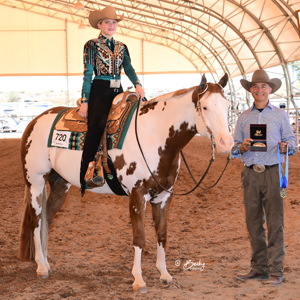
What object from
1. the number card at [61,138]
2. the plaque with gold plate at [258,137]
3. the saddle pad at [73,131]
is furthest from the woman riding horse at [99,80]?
the plaque with gold plate at [258,137]

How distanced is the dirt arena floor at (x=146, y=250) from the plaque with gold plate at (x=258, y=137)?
1094 millimetres

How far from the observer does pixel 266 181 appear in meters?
2.76

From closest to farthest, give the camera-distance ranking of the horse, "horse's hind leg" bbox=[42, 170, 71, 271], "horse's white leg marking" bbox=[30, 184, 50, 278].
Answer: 1. the horse
2. "horse's white leg marking" bbox=[30, 184, 50, 278]
3. "horse's hind leg" bbox=[42, 170, 71, 271]

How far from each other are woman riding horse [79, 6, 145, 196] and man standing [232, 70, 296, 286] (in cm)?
100

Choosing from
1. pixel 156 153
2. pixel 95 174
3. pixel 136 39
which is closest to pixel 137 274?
pixel 95 174

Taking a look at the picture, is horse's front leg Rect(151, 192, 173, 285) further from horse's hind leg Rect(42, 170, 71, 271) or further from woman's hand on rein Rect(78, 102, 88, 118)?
horse's hind leg Rect(42, 170, 71, 271)

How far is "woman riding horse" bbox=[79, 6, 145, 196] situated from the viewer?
2.80 meters

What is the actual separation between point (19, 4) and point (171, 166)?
19.0 m

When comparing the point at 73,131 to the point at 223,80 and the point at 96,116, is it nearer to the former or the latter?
the point at 96,116

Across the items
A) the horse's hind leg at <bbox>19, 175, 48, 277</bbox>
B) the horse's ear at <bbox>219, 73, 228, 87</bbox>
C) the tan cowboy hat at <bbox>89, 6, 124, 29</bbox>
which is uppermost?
the tan cowboy hat at <bbox>89, 6, 124, 29</bbox>

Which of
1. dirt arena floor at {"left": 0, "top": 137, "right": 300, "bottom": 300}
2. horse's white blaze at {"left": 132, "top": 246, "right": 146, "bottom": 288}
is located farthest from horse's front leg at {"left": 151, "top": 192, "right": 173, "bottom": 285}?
horse's white blaze at {"left": 132, "top": 246, "right": 146, "bottom": 288}

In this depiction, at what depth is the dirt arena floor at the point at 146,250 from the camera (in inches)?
103

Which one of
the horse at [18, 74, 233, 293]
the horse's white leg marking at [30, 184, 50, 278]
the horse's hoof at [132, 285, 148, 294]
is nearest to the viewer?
the horse at [18, 74, 233, 293]

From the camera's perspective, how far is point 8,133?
703 inches
